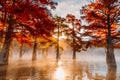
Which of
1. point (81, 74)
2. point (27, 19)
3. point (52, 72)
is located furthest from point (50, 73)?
point (27, 19)

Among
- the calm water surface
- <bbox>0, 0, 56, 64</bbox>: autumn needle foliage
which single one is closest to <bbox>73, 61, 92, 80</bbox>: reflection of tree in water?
the calm water surface

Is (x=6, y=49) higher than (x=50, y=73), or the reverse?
(x=6, y=49)

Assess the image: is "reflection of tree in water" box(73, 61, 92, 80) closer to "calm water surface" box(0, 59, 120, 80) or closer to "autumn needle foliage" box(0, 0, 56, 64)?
"calm water surface" box(0, 59, 120, 80)

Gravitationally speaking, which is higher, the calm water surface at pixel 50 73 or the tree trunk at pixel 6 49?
the tree trunk at pixel 6 49

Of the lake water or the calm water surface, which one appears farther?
the lake water

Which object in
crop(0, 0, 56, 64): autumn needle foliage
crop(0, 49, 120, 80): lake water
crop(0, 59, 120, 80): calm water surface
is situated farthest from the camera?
crop(0, 0, 56, 64): autumn needle foliage

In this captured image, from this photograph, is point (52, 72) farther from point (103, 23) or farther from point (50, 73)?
point (103, 23)

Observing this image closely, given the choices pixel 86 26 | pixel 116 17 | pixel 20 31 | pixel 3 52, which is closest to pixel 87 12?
pixel 86 26

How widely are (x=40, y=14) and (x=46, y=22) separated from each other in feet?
3.54

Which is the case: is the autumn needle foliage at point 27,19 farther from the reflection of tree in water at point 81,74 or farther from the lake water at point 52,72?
the reflection of tree in water at point 81,74

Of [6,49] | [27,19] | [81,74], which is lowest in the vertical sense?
[81,74]

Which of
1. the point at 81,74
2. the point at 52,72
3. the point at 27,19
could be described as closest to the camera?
the point at 81,74

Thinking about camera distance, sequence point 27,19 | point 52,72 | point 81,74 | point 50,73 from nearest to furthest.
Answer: point 81,74, point 50,73, point 52,72, point 27,19

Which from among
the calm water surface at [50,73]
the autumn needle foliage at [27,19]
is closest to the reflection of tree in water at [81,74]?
the calm water surface at [50,73]
